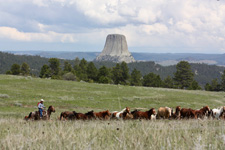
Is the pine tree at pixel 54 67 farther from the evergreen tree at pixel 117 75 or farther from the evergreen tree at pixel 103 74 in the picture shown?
the evergreen tree at pixel 117 75

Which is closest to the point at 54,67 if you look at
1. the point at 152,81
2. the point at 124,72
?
the point at 124,72

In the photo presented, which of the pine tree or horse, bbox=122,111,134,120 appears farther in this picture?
the pine tree

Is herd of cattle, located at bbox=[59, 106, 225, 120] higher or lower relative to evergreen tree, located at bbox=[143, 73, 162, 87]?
higher

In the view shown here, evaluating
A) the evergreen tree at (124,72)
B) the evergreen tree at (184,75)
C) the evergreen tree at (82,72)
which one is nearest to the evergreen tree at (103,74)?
the evergreen tree at (82,72)

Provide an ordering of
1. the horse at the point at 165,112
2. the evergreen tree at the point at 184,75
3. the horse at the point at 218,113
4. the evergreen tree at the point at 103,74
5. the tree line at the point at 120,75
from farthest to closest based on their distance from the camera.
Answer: the evergreen tree at the point at 184,75
the tree line at the point at 120,75
the evergreen tree at the point at 103,74
the horse at the point at 165,112
the horse at the point at 218,113

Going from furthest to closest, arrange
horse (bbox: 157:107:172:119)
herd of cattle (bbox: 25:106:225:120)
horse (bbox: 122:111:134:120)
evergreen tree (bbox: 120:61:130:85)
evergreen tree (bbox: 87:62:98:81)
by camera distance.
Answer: evergreen tree (bbox: 87:62:98:81), evergreen tree (bbox: 120:61:130:85), horse (bbox: 157:107:172:119), herd of cattle (bbox: 25:106:225:120), horse (bbox: 122:111:134:120)

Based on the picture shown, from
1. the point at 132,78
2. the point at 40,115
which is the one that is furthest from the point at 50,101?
the point at 132,78

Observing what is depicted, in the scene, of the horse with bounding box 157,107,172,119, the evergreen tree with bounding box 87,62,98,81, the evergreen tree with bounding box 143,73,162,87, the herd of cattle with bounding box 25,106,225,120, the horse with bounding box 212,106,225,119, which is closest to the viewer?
the herd of cattle with bounding box 25,106,225,120

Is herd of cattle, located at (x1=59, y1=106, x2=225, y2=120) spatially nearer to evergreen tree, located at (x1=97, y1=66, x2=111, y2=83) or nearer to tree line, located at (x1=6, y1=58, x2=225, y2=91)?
tree line, located at (x1=6, y1=58, x2=225, y2=91)

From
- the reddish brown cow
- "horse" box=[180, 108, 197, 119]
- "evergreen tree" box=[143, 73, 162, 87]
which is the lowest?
"evergreen tree" box=[143, 73, 162, 87]

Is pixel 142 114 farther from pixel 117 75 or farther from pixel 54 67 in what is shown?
pixel 54 67

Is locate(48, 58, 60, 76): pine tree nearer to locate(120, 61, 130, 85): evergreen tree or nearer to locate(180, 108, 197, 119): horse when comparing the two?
locate(120, 61, 130, 85): evergreen tree

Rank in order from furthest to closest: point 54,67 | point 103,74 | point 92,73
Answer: point 92,73, point 54,67, point 103,74

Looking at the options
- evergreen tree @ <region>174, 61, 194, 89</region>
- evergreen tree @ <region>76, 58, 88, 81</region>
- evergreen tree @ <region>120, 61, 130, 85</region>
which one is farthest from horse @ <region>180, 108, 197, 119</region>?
evergreen tree @ <region>120, 61, 130, 85</region>
